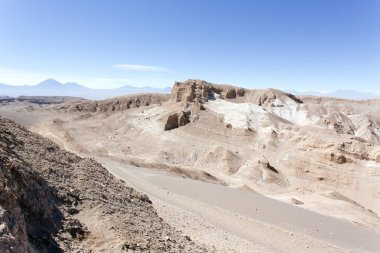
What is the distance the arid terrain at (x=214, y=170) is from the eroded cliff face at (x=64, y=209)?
0.05m

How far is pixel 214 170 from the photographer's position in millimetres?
38438

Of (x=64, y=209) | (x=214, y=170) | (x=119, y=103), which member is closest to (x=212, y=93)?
(x=119, y=103)

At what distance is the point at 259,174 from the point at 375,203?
951cm

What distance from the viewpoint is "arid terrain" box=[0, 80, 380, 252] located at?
9.43m

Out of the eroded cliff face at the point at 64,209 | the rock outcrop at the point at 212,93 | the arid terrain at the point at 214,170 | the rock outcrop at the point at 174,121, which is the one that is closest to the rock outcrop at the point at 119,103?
the arid terrain at the point at 214,170

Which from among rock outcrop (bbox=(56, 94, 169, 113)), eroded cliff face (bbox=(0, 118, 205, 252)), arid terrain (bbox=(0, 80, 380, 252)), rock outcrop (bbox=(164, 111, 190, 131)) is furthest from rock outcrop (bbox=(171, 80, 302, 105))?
eroded cliff face (bbox=(0, 118, 205, 252))

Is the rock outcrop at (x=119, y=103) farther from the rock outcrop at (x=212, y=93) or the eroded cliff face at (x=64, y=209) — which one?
the eroded cliff face at (x=64, y=209)

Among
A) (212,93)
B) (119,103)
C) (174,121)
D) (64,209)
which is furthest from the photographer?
(119,103)

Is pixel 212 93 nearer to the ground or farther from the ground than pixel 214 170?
farther from the ground

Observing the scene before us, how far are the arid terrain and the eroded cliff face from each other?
49mm

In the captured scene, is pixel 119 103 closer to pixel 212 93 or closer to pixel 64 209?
pixel 212 93

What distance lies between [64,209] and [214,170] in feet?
101

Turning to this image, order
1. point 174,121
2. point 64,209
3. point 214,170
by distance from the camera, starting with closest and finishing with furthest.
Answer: point 64,209 → point 214,170 → point 174,121

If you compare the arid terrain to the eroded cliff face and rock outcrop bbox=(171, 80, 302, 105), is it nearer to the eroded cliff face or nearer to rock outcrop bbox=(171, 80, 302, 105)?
the eroded cliff face
